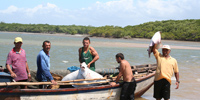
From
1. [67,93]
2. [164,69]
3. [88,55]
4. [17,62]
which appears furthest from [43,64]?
[164,69]

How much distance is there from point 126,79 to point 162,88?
1001mm

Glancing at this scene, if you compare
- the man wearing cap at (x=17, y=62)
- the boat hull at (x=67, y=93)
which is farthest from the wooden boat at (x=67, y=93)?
the man wearing cap at (x=17, y=62)

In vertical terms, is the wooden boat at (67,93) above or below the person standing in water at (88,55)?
below

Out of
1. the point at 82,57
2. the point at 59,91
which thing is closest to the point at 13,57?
the point at 59,91

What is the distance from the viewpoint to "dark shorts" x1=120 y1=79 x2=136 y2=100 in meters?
6.36

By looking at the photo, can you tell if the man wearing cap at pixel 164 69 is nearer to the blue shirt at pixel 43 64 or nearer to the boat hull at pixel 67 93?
the boat hull at pixel 67 93

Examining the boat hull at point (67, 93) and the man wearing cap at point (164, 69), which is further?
the man wearing cap at point (164, 69)

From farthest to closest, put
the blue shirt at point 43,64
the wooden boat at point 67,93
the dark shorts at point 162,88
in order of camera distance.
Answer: the dark shorts at point 162,88, the blue shirt at point 43,64, the wooden boat at point 67,93

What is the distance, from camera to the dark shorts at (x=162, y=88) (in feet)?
18.3

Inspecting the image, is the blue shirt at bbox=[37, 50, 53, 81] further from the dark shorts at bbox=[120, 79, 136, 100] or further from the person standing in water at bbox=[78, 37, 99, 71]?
the dark shorts at bbox=[120, 79, 136, 100]

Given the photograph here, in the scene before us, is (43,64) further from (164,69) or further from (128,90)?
(164,69)

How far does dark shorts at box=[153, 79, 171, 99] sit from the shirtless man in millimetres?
832

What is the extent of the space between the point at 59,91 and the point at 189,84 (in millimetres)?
7385

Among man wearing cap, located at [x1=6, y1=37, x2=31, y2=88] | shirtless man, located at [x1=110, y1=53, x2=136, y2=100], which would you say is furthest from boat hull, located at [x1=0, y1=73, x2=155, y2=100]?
man wearing cap, located at [x1=6, y1=37, x2=31, y2=88]
